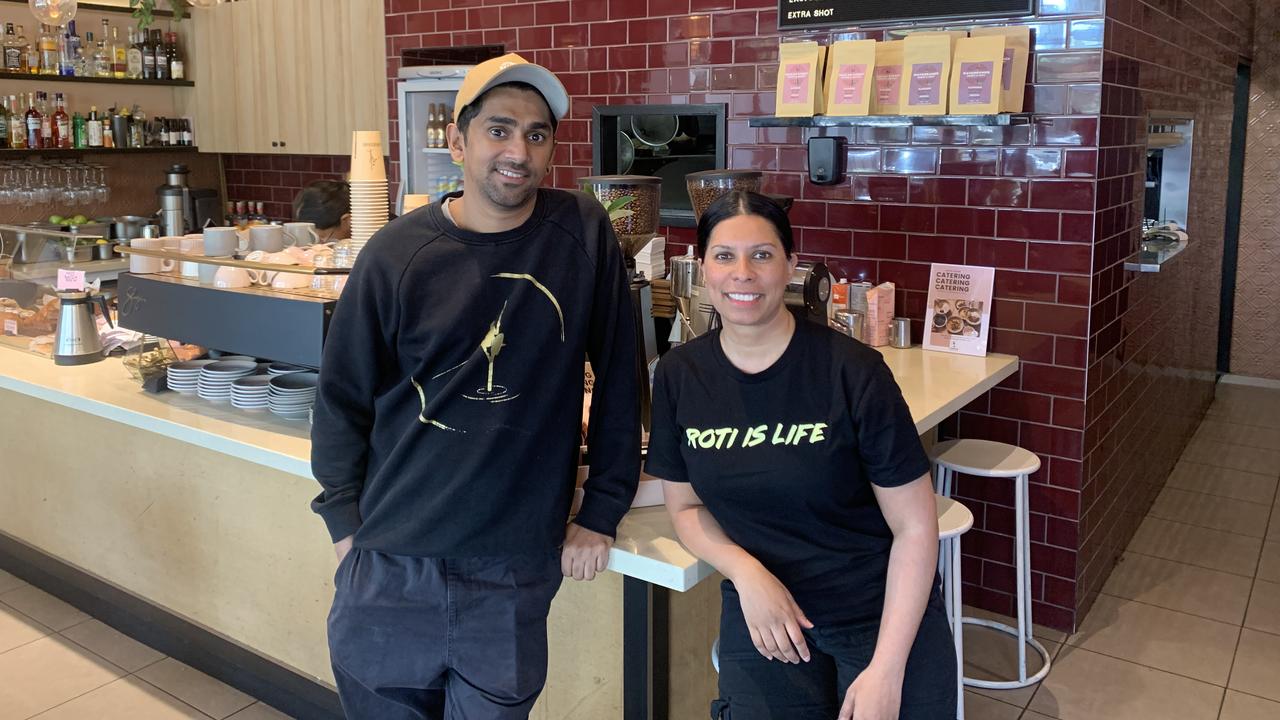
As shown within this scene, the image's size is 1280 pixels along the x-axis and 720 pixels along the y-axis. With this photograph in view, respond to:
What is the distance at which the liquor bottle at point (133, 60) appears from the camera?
256 inches

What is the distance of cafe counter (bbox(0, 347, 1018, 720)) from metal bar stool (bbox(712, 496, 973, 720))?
0.71 feet

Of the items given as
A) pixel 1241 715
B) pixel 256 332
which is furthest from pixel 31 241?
pixel 1241 715

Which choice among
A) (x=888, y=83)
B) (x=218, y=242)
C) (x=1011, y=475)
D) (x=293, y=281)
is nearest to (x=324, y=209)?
(x=218, y=242)

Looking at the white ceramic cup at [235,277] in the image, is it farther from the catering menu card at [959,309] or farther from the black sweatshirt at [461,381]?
the catering menu card at [959,309]

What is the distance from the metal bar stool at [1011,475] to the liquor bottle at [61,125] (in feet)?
16.8

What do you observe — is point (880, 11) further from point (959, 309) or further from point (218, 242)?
point (218, 242)

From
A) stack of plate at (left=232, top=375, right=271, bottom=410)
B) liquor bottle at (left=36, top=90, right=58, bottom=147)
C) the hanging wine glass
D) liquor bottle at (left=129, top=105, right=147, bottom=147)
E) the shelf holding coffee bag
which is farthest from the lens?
liquor bottle at (left=129, top=105, right=147, bottom=147)

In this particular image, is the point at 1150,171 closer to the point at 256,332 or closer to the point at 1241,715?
the point at 1241,715

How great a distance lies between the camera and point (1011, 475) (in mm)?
3297

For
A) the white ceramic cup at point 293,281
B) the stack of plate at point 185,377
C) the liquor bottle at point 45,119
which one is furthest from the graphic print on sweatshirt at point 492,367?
the liquor bottle at point 45,119

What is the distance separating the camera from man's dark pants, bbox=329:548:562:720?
194 cm

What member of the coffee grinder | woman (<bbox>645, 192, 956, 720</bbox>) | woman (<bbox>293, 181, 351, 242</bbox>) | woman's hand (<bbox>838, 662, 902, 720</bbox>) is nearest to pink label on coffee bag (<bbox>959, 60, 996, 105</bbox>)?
the coffee grinder

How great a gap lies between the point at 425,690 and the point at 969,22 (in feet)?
8.98

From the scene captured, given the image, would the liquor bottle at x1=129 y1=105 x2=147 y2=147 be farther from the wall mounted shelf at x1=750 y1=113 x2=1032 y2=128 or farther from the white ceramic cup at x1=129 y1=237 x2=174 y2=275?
the wall mounted shelf at x1=750 y1=113 x2=1032 y2=128
